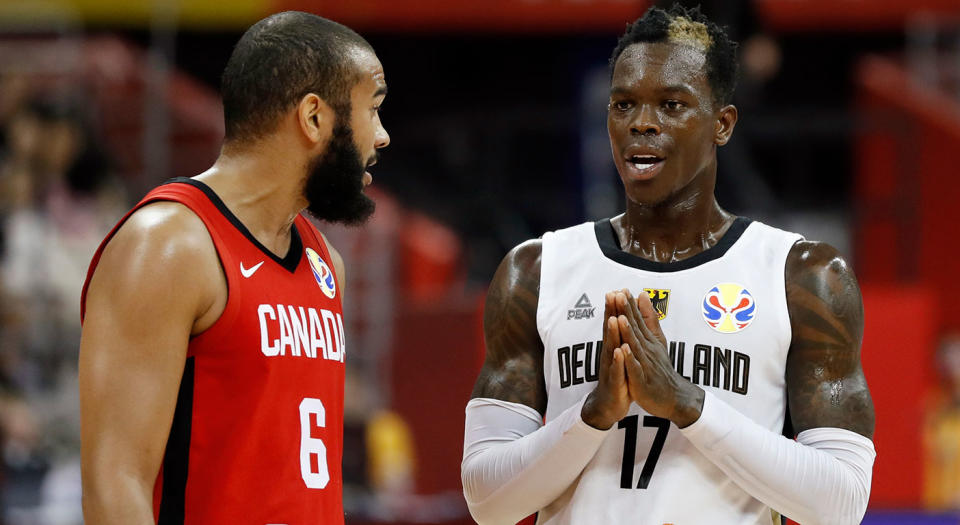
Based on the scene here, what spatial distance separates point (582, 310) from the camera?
3.55 meters

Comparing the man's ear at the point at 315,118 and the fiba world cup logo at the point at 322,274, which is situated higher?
the man's ear at the point at 315,118

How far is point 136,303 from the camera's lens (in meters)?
2.92

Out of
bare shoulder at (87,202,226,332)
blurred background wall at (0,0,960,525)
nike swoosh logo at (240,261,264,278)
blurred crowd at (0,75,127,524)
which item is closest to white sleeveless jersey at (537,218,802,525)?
nike swoosh logo at (240,261,264,278)

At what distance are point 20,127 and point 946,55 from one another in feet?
34.3

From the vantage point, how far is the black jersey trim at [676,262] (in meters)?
3.57

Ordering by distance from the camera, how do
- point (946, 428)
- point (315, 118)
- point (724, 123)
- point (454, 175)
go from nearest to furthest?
point (315, 118), point (724, 123), point (946, 428), point (454, 175)

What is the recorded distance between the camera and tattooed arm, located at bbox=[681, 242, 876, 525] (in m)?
3.20

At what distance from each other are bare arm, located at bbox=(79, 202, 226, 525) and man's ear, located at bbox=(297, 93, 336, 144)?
0.47m

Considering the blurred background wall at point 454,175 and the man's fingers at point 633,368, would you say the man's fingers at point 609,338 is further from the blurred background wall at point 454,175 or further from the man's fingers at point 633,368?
the blurred background wall at point 454,175

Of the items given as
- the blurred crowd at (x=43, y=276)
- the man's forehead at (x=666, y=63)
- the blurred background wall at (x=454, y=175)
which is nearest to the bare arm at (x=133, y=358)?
the man's forehead at (x=666, y=63)

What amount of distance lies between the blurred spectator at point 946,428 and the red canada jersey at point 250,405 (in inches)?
281

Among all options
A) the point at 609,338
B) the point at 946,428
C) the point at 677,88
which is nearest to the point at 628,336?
the point at 609,338

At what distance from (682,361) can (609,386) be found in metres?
0.34

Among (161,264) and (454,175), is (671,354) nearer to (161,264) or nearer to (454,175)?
(161,264)
